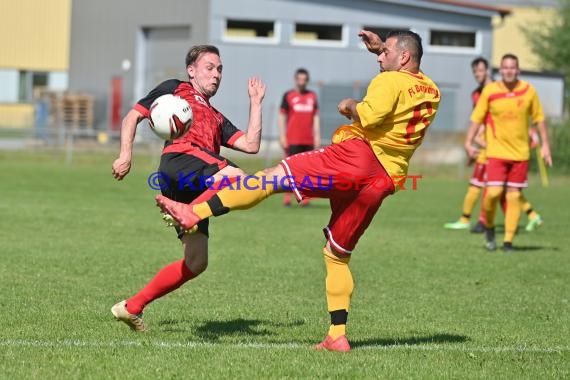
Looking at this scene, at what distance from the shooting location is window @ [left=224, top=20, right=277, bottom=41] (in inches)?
1521

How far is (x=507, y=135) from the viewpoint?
13.6 meters

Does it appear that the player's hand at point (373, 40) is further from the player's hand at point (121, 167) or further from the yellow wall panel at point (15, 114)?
the yellow wall panel at point (15, 114)

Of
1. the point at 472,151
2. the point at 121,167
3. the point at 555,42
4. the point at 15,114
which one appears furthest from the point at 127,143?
the point at 15,114

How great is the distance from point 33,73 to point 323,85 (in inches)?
681

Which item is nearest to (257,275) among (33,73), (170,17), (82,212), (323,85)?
(82,212)

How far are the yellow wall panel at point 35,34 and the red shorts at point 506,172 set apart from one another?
37.2 metres

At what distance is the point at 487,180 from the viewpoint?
13.7 m

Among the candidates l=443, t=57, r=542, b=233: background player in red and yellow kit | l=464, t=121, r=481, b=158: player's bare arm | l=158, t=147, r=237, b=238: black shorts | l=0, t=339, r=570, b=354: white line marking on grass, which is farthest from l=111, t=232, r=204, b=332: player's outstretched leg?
l=443, t=57, r=542, b=233: background player in red and yellow kit

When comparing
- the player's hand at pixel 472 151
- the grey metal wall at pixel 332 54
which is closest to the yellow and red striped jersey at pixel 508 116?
the player's hand at pixel 472 151

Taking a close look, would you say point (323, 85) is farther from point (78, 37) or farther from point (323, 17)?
point (78, 37)

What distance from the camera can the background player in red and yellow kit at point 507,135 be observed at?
536 inches

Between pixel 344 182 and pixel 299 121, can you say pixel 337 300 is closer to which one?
pixel 344 182

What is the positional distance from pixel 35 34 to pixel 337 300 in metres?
44.0

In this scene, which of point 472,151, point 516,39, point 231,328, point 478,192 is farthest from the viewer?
point 516,39
